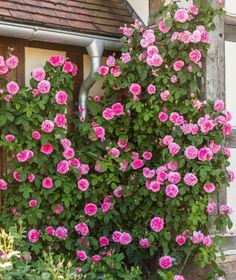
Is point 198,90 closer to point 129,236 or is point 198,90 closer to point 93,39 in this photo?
point 93,39

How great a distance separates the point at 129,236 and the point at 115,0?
235 cm

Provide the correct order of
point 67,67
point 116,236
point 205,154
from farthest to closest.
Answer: point 116,236, point 67,67, point 205,154

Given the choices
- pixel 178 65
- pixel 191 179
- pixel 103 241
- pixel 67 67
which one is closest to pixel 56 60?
pixel 67 67

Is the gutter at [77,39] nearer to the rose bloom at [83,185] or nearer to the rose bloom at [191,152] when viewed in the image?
the rose bloom at [83,185]

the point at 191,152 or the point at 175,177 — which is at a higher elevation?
the point at 191,152

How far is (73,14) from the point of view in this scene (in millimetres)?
4930

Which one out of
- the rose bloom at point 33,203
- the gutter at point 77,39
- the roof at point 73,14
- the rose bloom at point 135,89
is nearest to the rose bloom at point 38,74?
the gutter at point 77,39

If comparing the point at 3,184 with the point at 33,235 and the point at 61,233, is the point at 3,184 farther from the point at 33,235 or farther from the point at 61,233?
the point at 61,233

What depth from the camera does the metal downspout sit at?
491 cm

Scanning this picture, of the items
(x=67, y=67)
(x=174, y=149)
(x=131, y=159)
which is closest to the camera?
(x=174, y=149)

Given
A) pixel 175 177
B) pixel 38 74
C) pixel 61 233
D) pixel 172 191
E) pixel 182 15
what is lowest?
pixel 61 233

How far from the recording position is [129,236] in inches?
189

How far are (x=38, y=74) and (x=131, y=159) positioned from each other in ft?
3.63

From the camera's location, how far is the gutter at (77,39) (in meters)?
4.45
